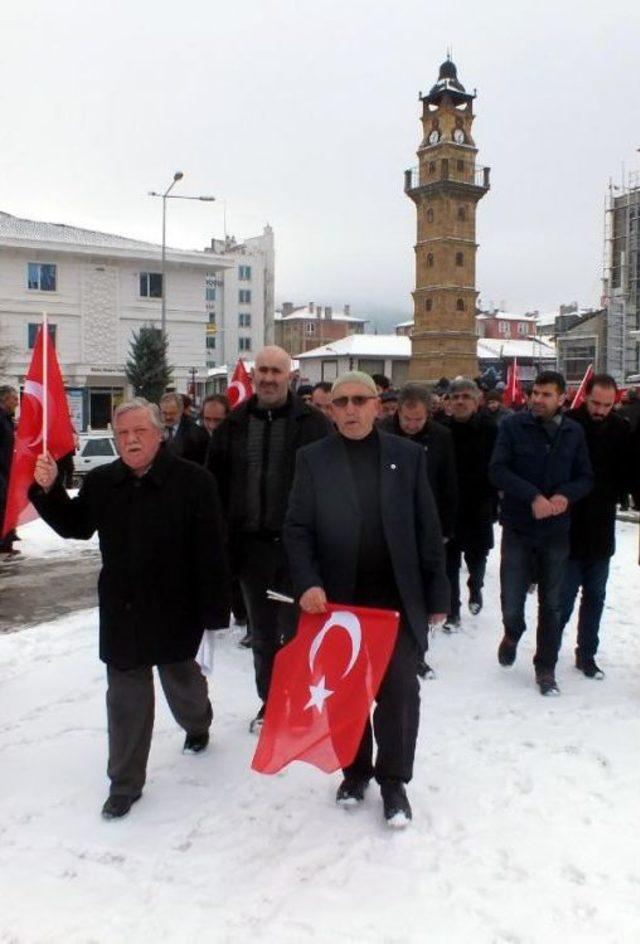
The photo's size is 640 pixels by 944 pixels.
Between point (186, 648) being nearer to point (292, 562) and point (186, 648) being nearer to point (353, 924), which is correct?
point (292, 562)

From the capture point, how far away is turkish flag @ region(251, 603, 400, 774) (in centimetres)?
385

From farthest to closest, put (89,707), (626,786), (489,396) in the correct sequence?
→ (489,396) → (89,707) → (626,786)

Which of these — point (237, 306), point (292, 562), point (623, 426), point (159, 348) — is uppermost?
point (237, 306)

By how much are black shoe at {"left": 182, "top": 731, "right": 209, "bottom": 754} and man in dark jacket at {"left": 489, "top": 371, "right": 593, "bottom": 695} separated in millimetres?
2385

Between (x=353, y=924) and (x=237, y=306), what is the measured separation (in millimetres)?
92718

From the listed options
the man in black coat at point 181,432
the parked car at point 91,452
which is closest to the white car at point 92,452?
the parked car at point 91,452

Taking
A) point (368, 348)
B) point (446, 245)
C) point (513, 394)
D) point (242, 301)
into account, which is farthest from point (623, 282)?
point (513, 394)

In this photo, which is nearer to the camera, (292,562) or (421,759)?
(292,562)

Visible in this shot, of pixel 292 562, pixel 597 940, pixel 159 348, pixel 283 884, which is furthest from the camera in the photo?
pixel 159 348

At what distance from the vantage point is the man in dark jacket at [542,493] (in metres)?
5.63

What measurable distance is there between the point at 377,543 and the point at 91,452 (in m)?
19.6

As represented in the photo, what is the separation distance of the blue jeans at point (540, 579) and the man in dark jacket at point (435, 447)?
45cm

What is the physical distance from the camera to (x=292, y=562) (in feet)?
13.1

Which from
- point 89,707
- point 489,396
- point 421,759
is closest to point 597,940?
point 421,759
